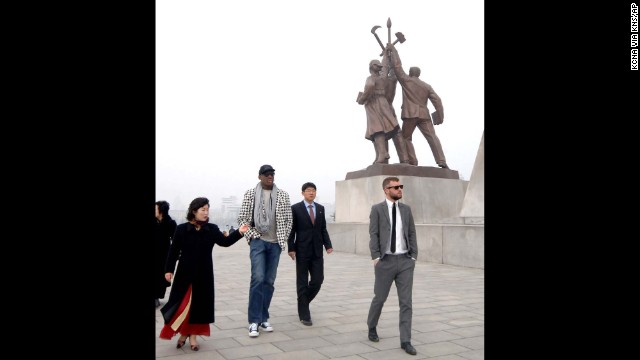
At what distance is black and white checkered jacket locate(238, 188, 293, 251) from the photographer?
17.1ft

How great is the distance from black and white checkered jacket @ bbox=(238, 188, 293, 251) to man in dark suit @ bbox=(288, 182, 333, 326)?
0.34 m

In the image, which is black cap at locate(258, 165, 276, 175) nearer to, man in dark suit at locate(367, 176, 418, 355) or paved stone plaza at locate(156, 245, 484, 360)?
man in dark suit at locate(367, 176, 418, 355)

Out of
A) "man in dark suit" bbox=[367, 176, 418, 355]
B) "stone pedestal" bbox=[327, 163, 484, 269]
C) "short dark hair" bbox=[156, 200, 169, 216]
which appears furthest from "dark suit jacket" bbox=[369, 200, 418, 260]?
"stone pedestal" bbox=[327, 163, 484, 269]

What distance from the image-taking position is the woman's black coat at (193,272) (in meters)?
4.50

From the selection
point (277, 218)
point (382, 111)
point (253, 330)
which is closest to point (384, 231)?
point (277, 218)

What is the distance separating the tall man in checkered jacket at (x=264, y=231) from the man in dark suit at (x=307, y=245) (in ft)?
1.15

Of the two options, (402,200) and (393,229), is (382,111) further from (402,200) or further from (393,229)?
(393,229)

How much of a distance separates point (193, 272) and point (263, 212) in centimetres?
104

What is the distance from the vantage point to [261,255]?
5211 mm
